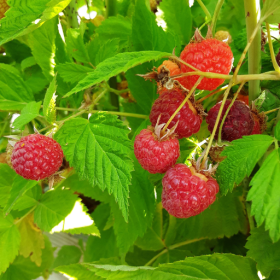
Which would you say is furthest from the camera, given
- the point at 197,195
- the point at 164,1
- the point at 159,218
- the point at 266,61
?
the point at 159,218

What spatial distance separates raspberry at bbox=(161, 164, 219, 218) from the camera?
389 millimetres

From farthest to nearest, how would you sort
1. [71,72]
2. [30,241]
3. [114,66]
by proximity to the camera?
[30,241]
[71,72]
[114,66]

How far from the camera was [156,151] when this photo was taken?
0.40 metres

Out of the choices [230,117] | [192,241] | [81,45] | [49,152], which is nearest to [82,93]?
[81,45]

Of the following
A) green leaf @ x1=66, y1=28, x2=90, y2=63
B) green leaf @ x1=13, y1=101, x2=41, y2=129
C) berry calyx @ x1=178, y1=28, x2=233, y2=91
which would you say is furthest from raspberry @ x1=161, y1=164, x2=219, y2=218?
green leaf @ x1=66, y1=28, x2=90, y2=63

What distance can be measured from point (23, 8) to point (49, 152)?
0.69 ft

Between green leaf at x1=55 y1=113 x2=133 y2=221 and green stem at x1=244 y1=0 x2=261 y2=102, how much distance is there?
0.23m

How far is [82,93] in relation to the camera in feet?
2.11

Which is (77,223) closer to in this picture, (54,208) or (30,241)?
(54,208)

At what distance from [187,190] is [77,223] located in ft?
1.11

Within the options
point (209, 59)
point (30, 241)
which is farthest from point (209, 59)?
point (30, 241)

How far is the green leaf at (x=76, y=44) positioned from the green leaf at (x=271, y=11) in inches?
14.3

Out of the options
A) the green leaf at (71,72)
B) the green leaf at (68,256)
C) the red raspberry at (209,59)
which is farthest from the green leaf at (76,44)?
the green leaf at (68,256)

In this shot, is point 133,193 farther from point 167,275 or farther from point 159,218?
point 159,218
